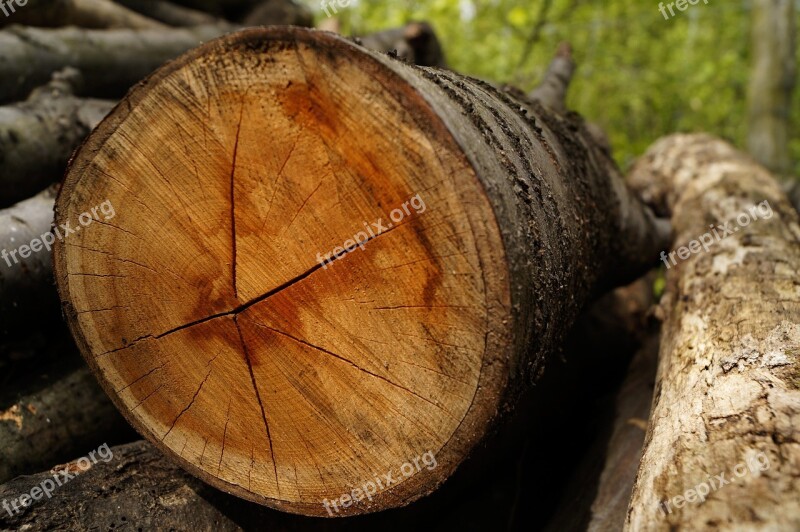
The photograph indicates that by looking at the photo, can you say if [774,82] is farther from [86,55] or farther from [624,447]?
[86,55]

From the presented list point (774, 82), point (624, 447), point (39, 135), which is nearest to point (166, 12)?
point (39, 135)

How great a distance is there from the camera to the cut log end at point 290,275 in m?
1.21

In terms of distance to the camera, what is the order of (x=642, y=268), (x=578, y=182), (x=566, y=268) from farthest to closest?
1. (x=642, y=268)
2. (x=578, y=182)
3. (x=566, y=268)

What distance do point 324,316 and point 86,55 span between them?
8.96 ft

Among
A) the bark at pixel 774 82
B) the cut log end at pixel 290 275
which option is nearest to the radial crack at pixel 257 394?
the cut log end at pixel 290 275

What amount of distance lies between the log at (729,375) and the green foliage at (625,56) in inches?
265

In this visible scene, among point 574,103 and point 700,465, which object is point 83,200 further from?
point 574,103

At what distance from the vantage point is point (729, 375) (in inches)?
63.1

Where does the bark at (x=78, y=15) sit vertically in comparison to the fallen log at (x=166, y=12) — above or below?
below

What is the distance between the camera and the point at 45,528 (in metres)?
1.50

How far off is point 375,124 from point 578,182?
1011mm

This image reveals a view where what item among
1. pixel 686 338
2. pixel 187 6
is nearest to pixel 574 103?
pixel 187 6

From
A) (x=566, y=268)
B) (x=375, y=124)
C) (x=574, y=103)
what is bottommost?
(x=566, y=268)

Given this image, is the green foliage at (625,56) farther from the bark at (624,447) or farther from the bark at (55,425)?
the bark at (55,425)
